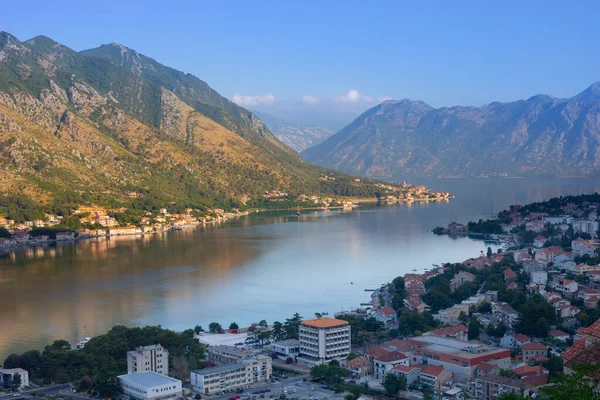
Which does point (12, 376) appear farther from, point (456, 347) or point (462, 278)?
point (462, 278)

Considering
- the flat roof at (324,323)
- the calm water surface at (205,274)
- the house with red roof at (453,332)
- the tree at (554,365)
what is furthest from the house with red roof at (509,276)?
the tree at (554,365)

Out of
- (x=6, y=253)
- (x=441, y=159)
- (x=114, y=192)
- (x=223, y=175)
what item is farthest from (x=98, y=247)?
(x=441, y=159)

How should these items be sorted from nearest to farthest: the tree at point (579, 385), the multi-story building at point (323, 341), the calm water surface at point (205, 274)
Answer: the tree at point (579, 385), the multi-story building at point (323, 341), the calm water surface at point (205, 274)

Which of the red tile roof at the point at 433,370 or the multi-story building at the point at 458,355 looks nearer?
the red tile roof at the point at 433,370

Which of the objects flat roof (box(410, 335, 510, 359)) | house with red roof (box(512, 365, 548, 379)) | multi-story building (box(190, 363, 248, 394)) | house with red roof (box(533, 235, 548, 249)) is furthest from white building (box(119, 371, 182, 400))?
house with red roof (box(533, 235, 548, 249))

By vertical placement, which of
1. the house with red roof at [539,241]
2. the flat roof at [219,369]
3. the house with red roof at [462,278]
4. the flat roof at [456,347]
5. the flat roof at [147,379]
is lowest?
the flat roof at [147,379]

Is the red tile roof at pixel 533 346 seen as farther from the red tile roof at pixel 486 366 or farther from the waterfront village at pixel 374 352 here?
the red tile roof at pixel 486 366
